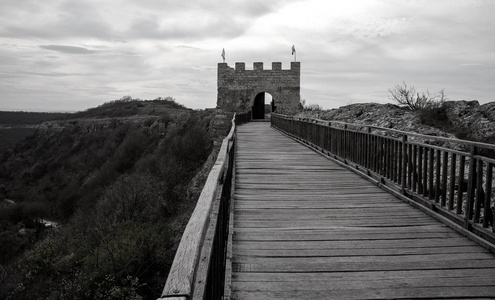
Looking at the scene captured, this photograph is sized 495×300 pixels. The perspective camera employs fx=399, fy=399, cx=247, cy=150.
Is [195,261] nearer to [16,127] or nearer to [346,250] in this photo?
[346,250]

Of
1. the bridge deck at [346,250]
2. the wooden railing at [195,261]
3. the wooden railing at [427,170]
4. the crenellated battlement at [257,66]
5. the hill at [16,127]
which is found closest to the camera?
the wooden railing at [195,261]

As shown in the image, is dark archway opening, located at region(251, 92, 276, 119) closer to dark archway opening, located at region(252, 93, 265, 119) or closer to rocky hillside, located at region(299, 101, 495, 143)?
dark archway opening, located at region(252, 93, 265, 119)

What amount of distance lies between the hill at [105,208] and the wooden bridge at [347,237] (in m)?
5.00

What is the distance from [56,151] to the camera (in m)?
68.6

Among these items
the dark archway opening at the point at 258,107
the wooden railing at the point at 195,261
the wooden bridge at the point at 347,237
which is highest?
the dark archway opening at the point at 258,107

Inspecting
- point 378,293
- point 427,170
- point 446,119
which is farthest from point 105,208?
point 378,293

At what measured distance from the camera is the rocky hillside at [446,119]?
11906 millimetres

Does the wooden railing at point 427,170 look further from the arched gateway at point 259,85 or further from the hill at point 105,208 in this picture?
the arched gateway at point 259,85

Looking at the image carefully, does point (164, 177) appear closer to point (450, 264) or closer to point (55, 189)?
Answer: point (450, 264)

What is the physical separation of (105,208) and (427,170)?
17.3 metres

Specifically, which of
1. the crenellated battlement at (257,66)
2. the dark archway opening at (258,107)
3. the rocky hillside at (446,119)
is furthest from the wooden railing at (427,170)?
the dark archway opening at (258,107)

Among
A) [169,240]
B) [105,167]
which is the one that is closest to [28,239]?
[105,167]

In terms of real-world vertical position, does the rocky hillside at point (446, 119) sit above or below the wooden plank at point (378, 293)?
above

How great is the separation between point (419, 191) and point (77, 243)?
14.9m
